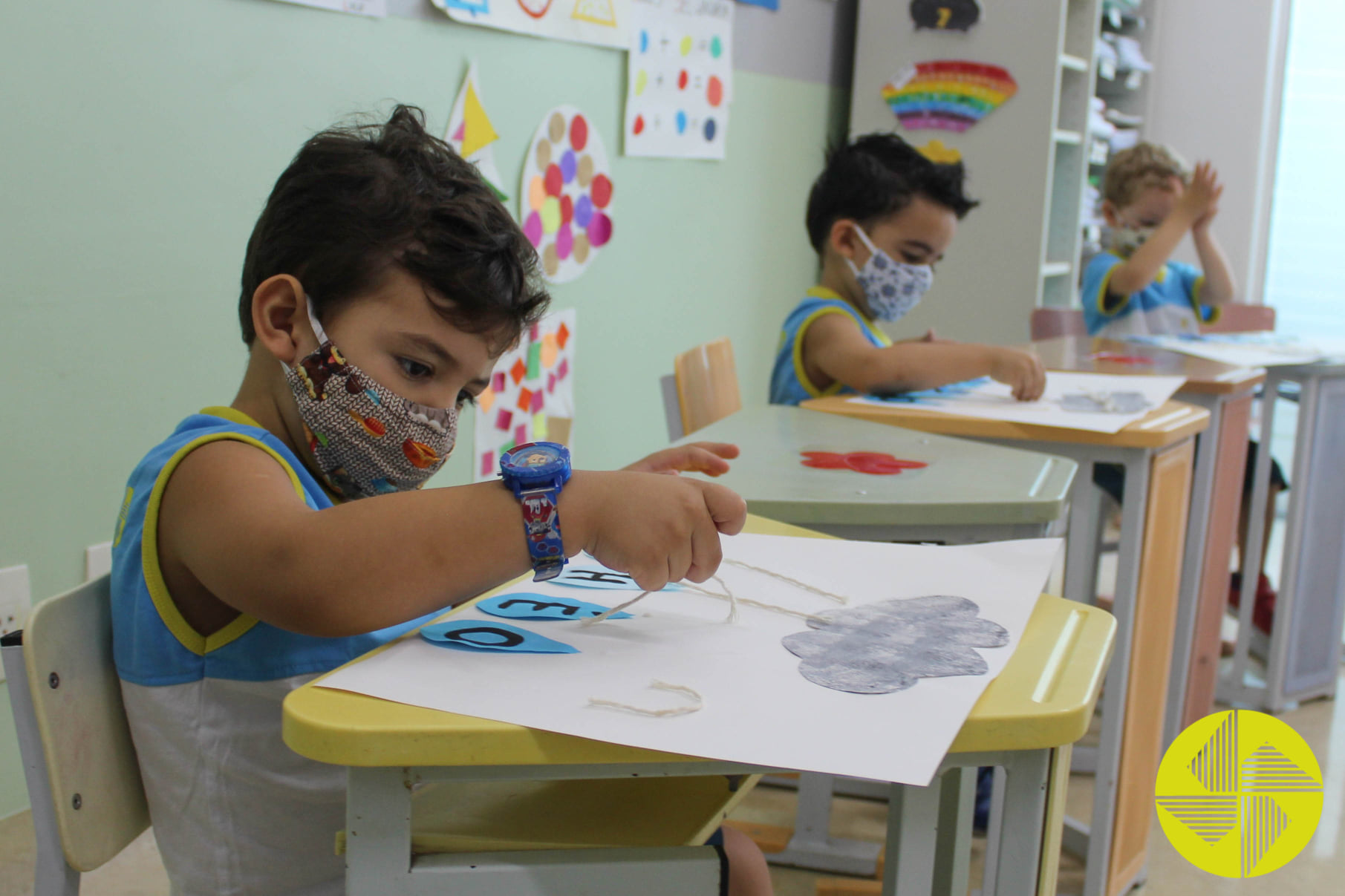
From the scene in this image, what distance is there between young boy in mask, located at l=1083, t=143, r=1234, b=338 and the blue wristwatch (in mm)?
2411

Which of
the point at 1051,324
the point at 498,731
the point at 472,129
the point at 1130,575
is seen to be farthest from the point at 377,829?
the point at 1051,324

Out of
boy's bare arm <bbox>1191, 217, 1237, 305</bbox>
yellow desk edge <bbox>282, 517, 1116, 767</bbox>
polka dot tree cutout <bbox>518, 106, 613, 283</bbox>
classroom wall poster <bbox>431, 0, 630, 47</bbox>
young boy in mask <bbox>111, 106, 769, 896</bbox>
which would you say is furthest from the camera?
boy's bare arm <bbox>1191, 217, 1237, 305</bbox>

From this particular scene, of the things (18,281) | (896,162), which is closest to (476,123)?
(896,162)

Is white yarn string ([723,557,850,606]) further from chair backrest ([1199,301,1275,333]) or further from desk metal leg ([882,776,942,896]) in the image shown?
chair backrest ([1199,301,1275,333])

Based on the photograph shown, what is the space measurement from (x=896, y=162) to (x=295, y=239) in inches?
52.8

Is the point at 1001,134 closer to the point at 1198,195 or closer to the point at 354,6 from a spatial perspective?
the point at 1198,195

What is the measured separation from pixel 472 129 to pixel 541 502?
60.8 inches

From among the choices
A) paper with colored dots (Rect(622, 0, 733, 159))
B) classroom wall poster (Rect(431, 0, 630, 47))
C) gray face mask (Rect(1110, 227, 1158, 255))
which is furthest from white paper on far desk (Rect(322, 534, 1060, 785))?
gray face mask (Rect(1110, 227, 1158, 255))

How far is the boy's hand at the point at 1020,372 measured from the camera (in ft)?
5.13

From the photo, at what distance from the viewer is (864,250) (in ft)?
6.09

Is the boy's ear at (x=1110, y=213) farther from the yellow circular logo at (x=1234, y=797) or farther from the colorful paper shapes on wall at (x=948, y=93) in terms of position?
the yellow circular logo at (x=1234, y=797)

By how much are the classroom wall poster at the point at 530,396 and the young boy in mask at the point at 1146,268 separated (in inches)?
54.5

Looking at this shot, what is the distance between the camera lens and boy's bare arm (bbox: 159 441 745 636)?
60 centimetres

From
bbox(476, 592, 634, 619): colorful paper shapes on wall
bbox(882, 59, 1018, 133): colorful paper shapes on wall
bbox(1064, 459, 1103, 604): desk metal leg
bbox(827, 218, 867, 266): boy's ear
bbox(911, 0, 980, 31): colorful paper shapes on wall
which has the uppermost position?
bbox(911, 0, 980, 31): colorful paper shapes on wall
